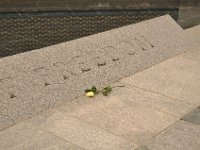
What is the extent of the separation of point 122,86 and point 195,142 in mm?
1826

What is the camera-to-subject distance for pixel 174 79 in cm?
622

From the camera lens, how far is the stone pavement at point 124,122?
13.7 ft

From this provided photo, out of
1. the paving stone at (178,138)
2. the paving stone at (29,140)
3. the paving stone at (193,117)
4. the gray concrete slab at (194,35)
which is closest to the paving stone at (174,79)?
the paving stone at (193,117)

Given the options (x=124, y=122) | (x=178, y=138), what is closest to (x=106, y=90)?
(x=124, y=122)

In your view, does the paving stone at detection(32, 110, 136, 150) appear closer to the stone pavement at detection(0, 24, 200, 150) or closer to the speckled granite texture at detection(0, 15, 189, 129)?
the stone pavement at detection(0, 24, 200, 150)

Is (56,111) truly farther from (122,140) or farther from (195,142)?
(195,142)

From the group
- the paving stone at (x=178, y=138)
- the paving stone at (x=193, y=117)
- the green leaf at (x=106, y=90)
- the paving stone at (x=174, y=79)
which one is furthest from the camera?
the paving stone at (x=174, y=79)

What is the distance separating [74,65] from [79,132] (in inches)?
60.5

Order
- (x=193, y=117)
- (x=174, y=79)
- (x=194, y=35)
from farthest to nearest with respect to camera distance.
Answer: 1. (x=194, y=35)
2. (x=174, y=79)
3. (x=193, y=117)

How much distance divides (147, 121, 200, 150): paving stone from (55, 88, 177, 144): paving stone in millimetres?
117

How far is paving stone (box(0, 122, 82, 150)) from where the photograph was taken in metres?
4.07

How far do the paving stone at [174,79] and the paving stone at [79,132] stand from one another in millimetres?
1592

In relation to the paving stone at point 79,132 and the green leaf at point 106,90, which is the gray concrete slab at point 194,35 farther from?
the paving stone at point 79,132

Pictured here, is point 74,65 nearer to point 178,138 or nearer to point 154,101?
point 154,101
